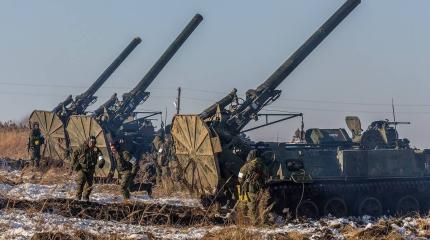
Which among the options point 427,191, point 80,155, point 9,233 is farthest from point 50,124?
point 9,233

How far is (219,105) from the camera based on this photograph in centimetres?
1953

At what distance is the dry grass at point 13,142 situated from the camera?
4138 centimetres

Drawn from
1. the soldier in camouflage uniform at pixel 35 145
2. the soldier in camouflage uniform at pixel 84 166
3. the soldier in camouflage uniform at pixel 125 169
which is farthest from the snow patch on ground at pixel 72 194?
the soldier in camouflage uniform at pixel 35 145

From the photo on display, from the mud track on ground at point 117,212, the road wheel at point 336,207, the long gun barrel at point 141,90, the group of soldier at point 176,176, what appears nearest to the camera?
the mud track on ground at point 117,212

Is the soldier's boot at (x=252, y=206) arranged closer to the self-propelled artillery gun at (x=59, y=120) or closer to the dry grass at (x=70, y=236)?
the dry grass at (x=70, y=236)

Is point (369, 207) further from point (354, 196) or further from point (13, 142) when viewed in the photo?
point (13, 142)

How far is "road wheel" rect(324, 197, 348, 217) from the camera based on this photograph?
714 inches

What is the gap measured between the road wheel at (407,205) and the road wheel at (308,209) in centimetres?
278

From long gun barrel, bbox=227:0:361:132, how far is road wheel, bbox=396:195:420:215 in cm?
469

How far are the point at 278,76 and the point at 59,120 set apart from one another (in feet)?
38.3

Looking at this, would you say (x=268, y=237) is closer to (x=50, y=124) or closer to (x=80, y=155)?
(x=80, y=155)

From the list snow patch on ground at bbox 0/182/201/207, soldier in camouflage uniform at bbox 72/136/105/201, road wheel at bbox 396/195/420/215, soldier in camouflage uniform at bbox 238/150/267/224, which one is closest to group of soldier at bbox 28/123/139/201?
soldier in camouflage uniform at bbox 72/136/105/201

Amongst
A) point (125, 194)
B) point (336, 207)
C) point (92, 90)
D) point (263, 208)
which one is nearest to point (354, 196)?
point (336, 207)

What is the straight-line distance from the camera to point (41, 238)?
1033 centimetres
